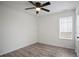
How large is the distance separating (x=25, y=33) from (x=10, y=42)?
625 mm

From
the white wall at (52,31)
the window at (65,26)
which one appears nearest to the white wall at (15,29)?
the white wall at (52,31)

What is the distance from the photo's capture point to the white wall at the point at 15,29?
6.97ft

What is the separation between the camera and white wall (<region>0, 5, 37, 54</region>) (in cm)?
212

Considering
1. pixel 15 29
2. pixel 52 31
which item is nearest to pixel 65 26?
pixel 52 31

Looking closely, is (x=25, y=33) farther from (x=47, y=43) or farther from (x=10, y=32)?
(x=47, y=43)

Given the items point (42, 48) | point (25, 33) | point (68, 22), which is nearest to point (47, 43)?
point (42, 48)

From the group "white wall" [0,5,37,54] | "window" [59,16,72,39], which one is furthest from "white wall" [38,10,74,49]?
"white wall" [0,5,37,54]

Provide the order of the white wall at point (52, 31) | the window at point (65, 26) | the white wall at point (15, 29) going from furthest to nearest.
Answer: the white wall at point (52, 31)
the white wall at point (15, 29)
the window at point (65, 26)

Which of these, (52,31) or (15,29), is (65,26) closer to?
(52,31)

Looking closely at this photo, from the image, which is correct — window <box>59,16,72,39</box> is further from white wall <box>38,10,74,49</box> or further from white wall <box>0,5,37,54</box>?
white wall <box>0,5,37,54</box>

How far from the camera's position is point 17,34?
219 cm

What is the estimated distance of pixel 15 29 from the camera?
90.4 inches

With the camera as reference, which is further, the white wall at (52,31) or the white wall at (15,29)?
the white wall at (52,31)

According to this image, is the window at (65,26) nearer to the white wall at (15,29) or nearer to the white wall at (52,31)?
the white wall at (52,31)
